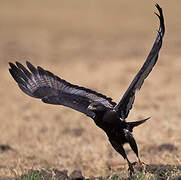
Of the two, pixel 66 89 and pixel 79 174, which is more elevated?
pixel 66 89

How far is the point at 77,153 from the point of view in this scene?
9195 millimetres

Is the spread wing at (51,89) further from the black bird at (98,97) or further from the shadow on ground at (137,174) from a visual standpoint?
the shadow on ground at (137,174)

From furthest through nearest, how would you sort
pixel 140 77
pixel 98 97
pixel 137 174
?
pixel 98 97
pixel 140 77
pixel 137 174

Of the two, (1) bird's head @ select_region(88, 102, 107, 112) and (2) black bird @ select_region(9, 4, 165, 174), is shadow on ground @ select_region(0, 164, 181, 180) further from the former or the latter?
(1) bird's head @ select_region(88, 102, 107, 112)

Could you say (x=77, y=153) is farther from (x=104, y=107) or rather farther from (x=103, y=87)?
(x=103, y=87)

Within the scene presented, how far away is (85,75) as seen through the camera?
1503 centimetres

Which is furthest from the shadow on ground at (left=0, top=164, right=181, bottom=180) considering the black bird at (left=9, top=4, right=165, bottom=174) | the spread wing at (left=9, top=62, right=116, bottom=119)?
the spread wing at (left=9, top=62, right=116, bottom=119)

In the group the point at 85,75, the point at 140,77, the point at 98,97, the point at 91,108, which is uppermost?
the point at 85,75

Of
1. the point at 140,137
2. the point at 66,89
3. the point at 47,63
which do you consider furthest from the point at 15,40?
the point at 66,89

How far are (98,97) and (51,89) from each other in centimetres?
63

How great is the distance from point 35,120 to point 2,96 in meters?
2.52

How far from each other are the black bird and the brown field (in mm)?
785

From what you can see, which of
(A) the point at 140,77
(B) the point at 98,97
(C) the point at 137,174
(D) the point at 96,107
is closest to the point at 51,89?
(B) the point at 98,97

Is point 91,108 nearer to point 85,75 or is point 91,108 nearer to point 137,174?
point 137,174
